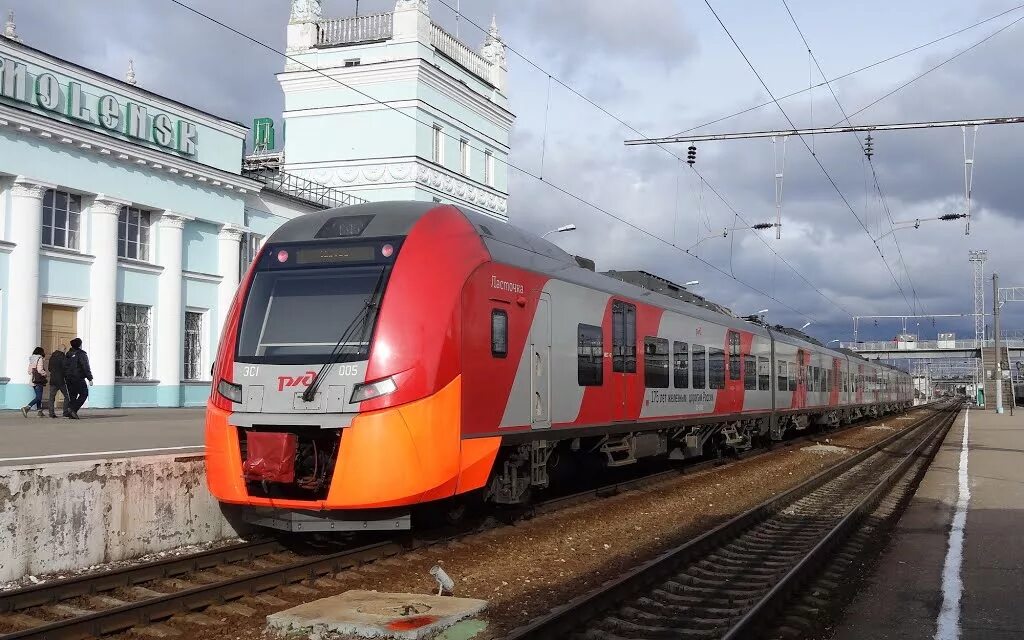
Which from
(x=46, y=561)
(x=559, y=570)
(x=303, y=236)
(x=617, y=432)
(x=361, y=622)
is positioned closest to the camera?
(x=361, y=622)

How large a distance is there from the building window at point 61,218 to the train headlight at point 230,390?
1565 centimetres

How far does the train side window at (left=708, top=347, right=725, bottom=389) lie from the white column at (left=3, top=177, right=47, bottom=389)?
14769 millimetres

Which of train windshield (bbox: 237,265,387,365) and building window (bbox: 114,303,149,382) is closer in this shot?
train windshield (bbox: 237,265,387,365)

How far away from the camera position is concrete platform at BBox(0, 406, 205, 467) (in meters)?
10.8

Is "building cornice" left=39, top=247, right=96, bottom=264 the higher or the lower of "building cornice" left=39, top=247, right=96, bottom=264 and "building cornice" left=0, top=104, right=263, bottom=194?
the lower

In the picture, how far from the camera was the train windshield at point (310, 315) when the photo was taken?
820cm

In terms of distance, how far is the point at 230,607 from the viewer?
6.77 meters

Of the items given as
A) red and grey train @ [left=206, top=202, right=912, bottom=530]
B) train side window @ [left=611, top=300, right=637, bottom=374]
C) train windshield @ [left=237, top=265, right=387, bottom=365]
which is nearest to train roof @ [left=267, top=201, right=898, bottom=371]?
red and grey train @ [left=206, top=202, right=912, bottom=530]

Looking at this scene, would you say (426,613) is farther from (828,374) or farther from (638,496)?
(828,374)

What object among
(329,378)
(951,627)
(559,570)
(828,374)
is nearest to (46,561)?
(329,378)

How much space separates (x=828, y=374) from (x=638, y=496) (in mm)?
19188

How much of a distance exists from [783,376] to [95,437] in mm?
16296

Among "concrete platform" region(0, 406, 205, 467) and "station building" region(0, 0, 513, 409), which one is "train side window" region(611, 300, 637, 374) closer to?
"concrete platform" region(0, 406, 205, 467)

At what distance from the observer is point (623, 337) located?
42.2 feet
